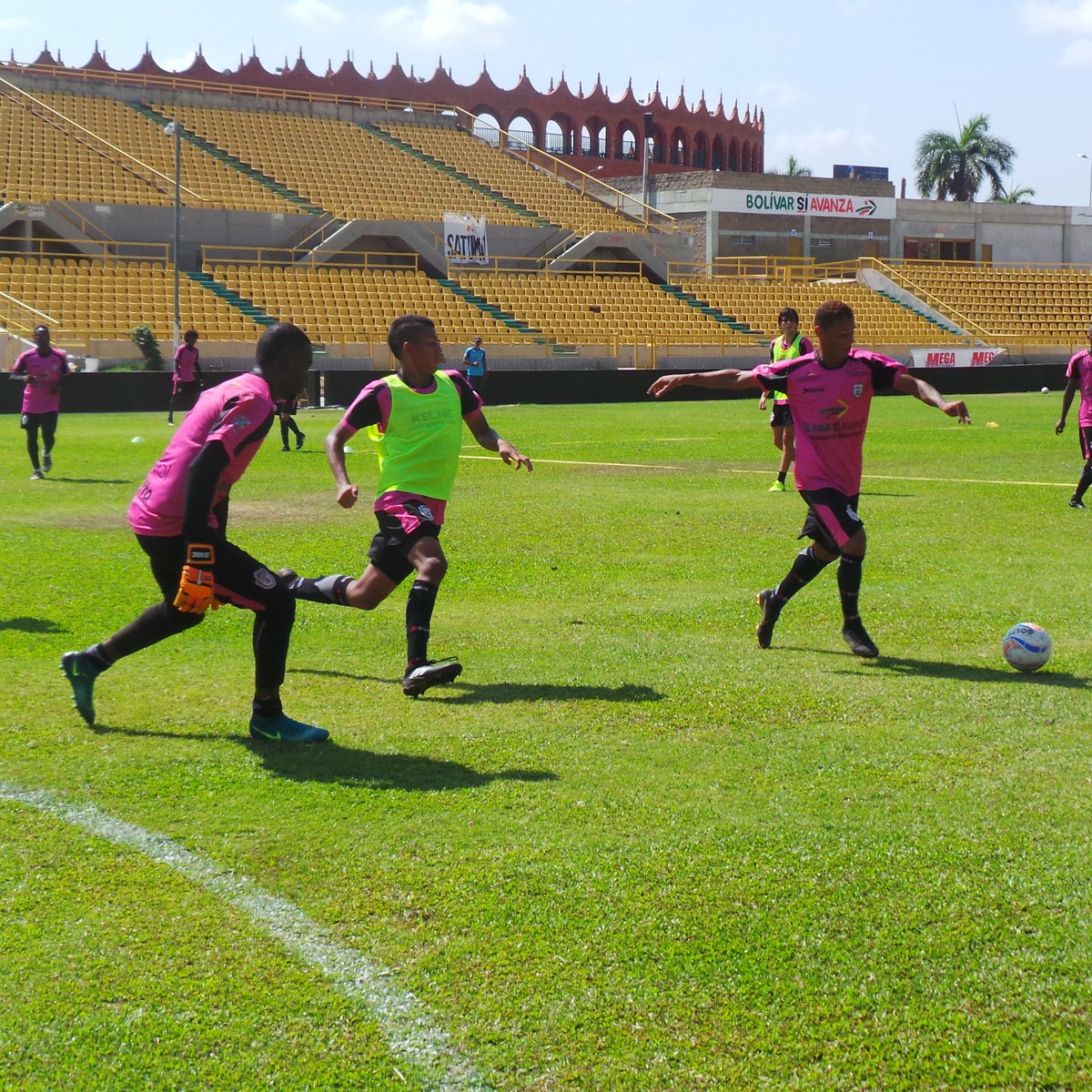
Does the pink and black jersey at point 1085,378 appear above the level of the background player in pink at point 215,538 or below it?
above

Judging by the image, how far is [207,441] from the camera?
18.1 feet

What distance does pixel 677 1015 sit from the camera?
3428 mm

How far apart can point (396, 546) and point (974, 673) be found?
118 inches

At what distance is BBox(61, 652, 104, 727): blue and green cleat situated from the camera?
6.01 metres

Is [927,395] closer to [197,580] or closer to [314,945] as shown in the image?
[197,580]

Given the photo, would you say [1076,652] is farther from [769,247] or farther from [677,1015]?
[769,247]

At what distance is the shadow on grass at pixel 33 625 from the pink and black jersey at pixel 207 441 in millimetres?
2577

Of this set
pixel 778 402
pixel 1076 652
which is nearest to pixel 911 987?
pixel 1076 652

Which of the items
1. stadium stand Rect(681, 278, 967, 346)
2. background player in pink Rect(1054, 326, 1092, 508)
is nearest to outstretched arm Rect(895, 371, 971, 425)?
background player in pink Rect(1054, 326, 1092, 508)

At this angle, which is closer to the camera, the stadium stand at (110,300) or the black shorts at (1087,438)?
the black shorts at (1087,438)

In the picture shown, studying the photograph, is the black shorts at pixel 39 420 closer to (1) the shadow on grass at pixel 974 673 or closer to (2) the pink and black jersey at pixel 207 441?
(2) the pink and black jersey at pixel 207 441

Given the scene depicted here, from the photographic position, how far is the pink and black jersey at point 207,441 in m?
5.53

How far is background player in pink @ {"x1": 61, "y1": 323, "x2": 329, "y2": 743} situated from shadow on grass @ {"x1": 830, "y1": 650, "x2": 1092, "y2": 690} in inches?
123

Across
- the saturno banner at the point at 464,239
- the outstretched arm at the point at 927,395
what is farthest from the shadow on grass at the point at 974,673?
the saturno banner at the point at 464,239
